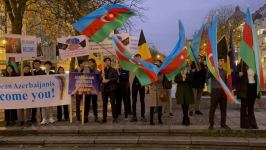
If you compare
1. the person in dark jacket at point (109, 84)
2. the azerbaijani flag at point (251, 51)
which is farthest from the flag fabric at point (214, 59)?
the person in dark jacket at point (109, 84)

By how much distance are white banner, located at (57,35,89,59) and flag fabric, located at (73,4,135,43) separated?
101 cm

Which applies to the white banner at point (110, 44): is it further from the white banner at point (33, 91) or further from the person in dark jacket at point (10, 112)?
the person in dark jacket at point (10, 112)

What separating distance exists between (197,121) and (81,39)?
4289 mm

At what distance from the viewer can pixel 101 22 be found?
1275cm

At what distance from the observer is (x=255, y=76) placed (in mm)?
11477

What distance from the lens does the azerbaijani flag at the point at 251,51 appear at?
11398 millimetres

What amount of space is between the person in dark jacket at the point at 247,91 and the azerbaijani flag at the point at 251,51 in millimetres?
140

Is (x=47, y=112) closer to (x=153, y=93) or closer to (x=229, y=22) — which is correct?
(x=153, y=93)

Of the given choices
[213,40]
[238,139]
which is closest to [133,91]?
[213,40]

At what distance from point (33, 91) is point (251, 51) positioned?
626 centimetres

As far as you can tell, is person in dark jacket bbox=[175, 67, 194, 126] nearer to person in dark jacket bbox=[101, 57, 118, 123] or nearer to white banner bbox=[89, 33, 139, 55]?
person in dark jacket bbox=[101, 57, 118, 123]

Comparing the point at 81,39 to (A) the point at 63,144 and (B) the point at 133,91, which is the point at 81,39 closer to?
(B) the point at 133,91

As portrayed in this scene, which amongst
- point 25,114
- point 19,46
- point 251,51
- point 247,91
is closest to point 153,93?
point 247,91

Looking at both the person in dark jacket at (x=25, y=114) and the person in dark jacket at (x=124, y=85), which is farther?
the person in dark jacket at (x=124, y=85)
